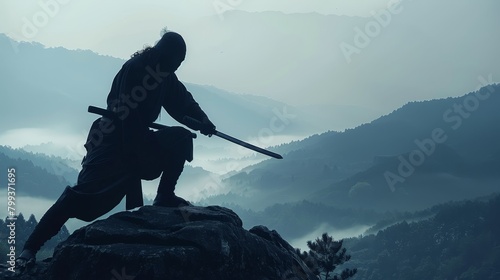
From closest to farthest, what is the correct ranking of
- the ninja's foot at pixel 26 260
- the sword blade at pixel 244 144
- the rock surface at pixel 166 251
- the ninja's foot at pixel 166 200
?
the rock surface at pixel 166 251
the ninja's foot at pixel 26 260
the ninja's foot at pixel 166 200
the sword blade at pixel 244 144

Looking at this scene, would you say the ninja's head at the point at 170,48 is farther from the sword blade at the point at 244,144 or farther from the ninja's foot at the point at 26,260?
the ninja's foot at the point at 26,260

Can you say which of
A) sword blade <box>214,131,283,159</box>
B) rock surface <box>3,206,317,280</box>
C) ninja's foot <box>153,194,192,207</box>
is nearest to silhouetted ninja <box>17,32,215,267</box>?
ninja's foot <box>153,194,192,207</box>

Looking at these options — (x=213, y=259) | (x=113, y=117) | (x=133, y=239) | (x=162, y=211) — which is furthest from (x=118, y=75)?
(x=213, y=259)

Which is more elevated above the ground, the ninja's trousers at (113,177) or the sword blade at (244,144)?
the sword blade at (244,144)

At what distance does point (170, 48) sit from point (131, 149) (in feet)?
6.56

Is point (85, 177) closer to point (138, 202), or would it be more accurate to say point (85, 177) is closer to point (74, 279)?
point (138, 202)

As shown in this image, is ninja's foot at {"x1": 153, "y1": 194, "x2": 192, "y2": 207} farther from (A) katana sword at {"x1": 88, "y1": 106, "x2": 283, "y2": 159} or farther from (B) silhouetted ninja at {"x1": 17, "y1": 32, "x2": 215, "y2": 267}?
(A) katana sword at {"x1": 88, "y1": 106, "x2": 283, "y2": 159}

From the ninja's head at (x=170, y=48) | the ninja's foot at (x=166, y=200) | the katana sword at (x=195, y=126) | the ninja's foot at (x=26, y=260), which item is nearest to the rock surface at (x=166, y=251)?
the ninja's foot at (x=26, y=260)

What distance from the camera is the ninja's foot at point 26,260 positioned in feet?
30.3

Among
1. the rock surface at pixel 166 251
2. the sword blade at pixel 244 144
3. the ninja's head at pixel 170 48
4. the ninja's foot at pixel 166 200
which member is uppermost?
the ninja's head at pixel 170 48

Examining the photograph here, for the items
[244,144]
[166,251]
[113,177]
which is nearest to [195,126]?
[244,144]

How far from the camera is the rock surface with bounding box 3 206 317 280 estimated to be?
8484mm

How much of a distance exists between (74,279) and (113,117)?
2970 millimetres

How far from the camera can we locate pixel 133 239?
8992mm
